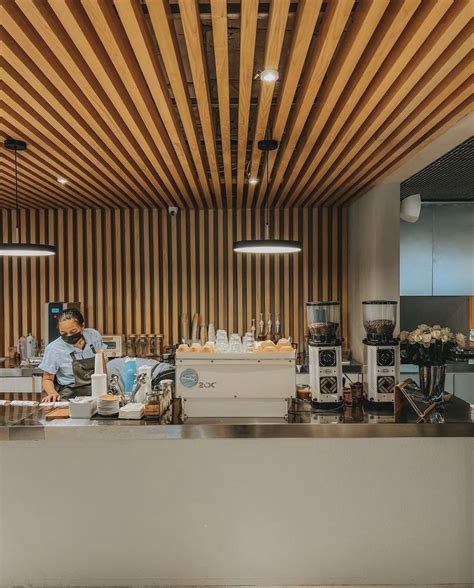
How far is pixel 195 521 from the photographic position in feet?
9.14

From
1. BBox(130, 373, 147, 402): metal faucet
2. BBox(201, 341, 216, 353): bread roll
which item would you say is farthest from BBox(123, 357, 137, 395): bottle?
BBox(201, 341, 216, 353): bread roll

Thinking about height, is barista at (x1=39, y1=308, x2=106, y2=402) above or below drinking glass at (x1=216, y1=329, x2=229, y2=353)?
below

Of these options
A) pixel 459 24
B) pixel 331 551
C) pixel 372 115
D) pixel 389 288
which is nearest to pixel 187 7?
pixel 459 24

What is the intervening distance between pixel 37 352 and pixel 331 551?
15.2ft

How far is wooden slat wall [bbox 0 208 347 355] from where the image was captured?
642 centimetres

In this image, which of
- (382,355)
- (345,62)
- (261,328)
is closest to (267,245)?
(382,355)

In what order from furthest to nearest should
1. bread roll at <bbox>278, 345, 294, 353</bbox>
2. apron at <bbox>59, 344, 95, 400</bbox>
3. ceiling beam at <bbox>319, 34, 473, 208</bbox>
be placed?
apron at <bbox>59, 344, 95, 400</bbox> < bread roll at <bbox>278, 345, 294, 353</bbox> < ceiling beam at <bbox>319, 34, 473, 208</bbox>

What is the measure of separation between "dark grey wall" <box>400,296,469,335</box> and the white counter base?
408 centimetres

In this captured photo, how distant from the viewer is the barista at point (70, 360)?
382 centimetres

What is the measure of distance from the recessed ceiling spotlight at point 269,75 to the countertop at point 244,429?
5.89ft

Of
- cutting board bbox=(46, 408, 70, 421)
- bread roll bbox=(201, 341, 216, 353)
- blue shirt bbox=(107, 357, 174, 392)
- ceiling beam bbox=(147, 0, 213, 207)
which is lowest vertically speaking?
cutting board bbox=(46, 408, 70, 421)

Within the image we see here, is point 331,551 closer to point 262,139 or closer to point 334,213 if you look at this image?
point 262,139

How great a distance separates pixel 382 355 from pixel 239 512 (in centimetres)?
120

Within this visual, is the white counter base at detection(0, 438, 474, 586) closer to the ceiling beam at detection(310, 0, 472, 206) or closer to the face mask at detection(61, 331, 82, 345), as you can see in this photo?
the face mask at detection(61, 331, 82, 345)
